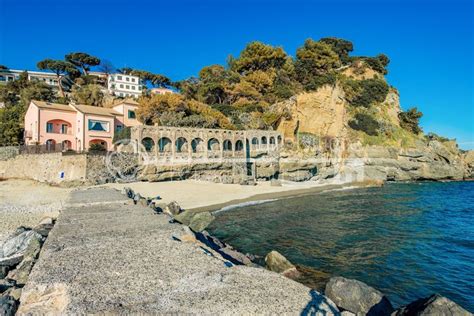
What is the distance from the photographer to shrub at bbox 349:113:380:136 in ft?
177

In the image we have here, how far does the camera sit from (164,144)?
1328 inches

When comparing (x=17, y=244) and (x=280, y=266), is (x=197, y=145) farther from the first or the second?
(x=280, y=266)

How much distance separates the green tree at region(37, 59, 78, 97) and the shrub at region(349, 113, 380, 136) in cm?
6259

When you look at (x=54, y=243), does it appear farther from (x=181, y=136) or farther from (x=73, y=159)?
(x=181, y=136)

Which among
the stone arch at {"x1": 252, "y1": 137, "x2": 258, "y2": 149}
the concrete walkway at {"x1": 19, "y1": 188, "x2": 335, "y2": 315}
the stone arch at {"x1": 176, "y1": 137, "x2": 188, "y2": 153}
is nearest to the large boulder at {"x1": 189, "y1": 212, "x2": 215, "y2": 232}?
the concrete walkway at {"x1": 19, "y1": 188, "x2": 335, "y2": 315}

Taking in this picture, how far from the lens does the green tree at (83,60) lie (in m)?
74.1

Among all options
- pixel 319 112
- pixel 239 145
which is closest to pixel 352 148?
pixel 319 112

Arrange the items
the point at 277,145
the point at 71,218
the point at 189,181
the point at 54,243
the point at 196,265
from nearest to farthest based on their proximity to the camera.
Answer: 1. the point at 196,265
2. the point at 54,243
3. the point at 71,218
4. the point at 189,181
5. the point at 277,145

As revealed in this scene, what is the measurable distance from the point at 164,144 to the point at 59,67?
169 ft

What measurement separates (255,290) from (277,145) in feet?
118

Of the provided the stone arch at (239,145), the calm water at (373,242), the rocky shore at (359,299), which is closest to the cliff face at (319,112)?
the stone arch at (239,145)

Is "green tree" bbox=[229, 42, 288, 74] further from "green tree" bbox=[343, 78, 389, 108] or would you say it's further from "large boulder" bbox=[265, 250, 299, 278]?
"large boulder" bbox=[265, 250, 299, 278]

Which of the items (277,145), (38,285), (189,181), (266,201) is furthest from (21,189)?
(277,145)

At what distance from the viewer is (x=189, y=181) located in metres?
31.3
